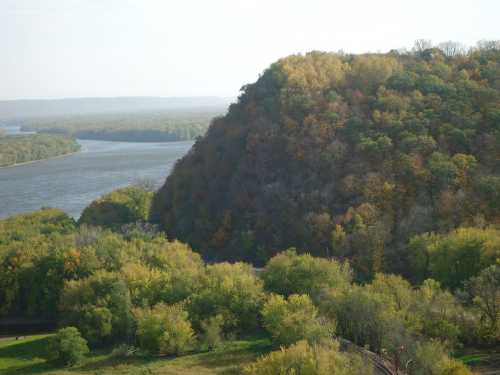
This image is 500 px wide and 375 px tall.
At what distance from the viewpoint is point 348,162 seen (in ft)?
126

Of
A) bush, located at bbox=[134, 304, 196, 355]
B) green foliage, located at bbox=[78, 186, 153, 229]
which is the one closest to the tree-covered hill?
green foliage, located at bbox=[78, 186, 153, 229]

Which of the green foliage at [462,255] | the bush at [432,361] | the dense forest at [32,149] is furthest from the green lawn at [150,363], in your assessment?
the dense forest at [32,149]

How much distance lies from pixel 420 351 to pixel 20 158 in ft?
320

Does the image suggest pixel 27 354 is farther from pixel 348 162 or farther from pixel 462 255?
pixel 348 162

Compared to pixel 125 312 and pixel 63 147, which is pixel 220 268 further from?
pixel 63 147

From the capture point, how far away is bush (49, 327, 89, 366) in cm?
1994

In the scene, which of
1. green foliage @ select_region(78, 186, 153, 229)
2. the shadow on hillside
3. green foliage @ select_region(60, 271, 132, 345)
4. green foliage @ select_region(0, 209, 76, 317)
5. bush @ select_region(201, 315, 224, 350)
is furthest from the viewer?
green foliage @ select_region(78, 186, 153, 229)

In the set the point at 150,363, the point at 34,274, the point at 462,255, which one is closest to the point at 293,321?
the point at 150,363

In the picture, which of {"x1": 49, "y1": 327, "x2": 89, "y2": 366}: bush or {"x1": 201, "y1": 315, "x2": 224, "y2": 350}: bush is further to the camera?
{"x1": 201, "y1": 315, "x2": 224, "y2": 350}: bush

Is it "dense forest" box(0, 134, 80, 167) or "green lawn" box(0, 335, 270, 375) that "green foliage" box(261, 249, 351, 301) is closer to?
"green lawn" box(0, 335, 270, 375)

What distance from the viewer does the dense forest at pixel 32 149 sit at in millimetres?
99375

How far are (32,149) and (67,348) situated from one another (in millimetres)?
93949

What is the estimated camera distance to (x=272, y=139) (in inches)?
1692

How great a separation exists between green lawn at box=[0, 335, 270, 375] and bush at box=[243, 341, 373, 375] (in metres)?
3.55
